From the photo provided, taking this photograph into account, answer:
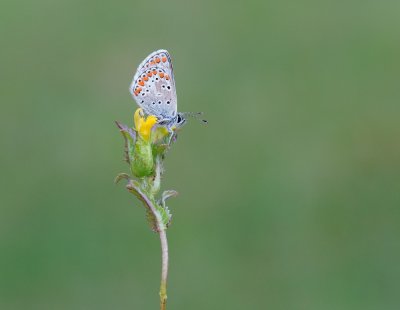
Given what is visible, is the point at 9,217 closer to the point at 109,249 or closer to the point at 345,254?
the point at 109,249

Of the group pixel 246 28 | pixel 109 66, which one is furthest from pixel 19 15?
pixel 246 28

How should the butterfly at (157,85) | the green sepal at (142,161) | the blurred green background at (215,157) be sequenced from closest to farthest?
1. the green sepal at (142,161)
2. the butterfly at (157,85)
3. the blurred green background at (215,157)

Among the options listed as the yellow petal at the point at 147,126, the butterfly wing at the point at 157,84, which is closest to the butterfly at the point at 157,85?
the butterfly wing at the point at 157,84

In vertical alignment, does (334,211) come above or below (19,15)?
below

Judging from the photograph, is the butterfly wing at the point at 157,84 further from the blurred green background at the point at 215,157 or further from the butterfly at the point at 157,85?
the blurred green background at the point at 215,157

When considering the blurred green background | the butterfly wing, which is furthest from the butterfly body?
the blurred green background

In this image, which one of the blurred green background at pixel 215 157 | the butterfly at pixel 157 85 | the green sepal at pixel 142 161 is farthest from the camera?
the blurred green background at pixel 215 157

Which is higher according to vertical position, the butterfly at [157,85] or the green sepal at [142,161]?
the butterfly at [157,85]


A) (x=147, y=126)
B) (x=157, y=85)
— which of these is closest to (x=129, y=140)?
(x=147, y=126)
